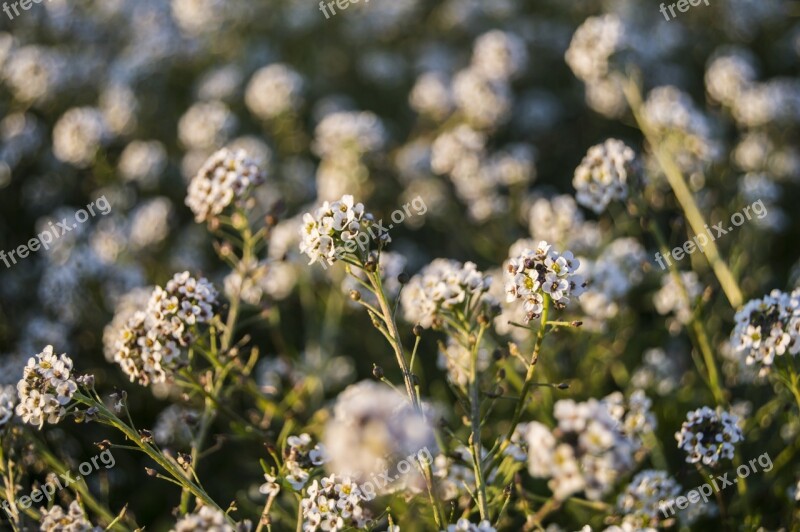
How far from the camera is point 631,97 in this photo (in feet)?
17.5

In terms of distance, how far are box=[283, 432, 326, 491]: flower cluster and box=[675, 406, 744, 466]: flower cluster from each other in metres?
1.50

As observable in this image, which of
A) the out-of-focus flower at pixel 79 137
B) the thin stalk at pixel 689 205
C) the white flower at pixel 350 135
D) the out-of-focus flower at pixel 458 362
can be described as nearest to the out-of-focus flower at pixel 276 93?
the white flower at pixel 350 135

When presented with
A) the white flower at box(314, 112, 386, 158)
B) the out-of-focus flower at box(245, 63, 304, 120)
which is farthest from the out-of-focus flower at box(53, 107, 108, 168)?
the white flower at box(314, 112, 386, 158)

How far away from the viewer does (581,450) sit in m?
3.05

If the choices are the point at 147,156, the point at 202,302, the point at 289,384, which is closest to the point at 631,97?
the point at 289,384

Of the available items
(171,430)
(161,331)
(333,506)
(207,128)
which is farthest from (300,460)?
(207,128)

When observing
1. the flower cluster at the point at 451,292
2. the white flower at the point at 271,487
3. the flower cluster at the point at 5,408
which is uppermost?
the flower cluster at the point at 5,408

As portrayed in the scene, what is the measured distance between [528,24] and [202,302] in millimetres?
7018

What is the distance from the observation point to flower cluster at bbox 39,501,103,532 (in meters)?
2.95

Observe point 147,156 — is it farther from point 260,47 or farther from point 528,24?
point 528,24
